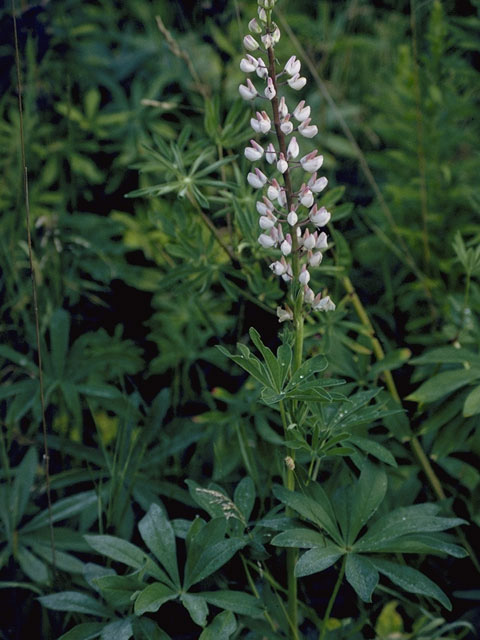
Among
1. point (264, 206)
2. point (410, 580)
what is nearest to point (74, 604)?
point (410, 580)

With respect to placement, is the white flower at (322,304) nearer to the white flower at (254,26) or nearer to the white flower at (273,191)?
the white flower at (273,191)

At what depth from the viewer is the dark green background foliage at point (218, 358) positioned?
1447 millimetres

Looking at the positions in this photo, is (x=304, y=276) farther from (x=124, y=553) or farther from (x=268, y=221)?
(x=124, y=553)

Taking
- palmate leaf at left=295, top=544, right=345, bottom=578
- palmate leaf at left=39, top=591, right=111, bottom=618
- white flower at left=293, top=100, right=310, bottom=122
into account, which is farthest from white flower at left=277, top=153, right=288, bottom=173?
palmate leaf at left=39, top=591, right=111, bottom=618

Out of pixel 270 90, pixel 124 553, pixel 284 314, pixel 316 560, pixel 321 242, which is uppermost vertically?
pixel 270 90

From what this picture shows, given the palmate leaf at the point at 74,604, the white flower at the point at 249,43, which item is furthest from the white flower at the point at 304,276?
the palmate leaf at the point at 74,604

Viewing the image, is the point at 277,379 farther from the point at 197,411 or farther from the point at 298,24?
the point at 298,24

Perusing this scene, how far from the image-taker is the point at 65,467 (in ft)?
6.70

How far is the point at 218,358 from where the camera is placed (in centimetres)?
220

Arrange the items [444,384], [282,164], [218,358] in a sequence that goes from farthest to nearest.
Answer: [218,358] < [444,384] < [282,164]

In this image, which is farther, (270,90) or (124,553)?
(124,553)

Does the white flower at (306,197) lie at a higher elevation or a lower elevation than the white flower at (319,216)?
higher

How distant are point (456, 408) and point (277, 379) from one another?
0.63m

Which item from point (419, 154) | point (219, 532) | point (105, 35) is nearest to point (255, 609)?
point (219, 532)
